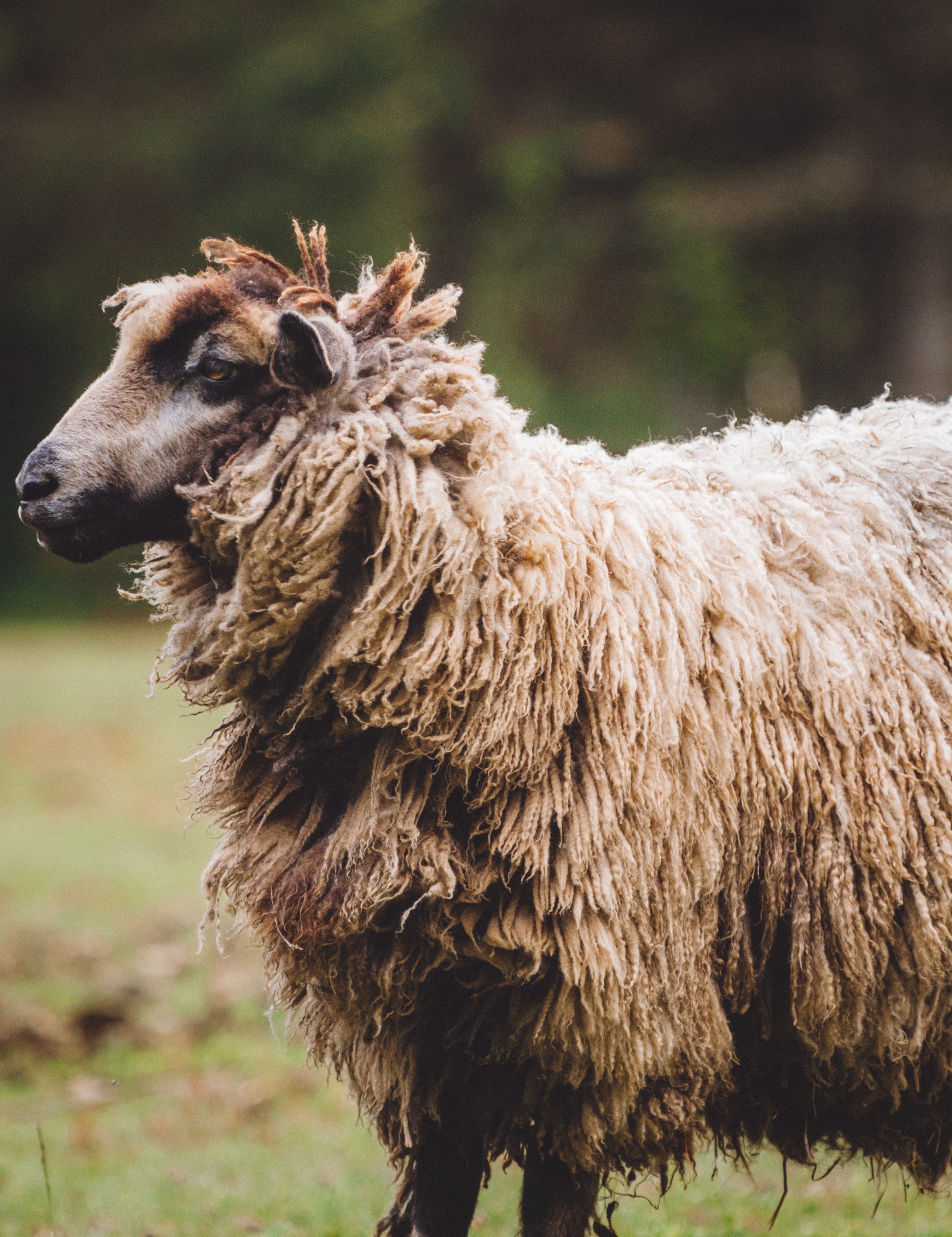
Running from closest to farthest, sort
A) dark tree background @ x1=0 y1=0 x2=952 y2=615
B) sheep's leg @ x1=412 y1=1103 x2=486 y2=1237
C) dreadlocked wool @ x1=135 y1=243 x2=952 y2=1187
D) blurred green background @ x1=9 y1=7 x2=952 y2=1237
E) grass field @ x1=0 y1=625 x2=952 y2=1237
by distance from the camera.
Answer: dreadlocked wool @ x1=135 y1=243 x2=952 y2=1187
sheep's leg @ x1=412 y1=1103 x2=486 y2=1237
grass field @ x1=0 y1=625 x2=952 y2=1237
blurred green background @ x1=9 y1=7 x2=952 y2=1237
dark tree background @ x1=0 y1=0 x2=952 y2=615

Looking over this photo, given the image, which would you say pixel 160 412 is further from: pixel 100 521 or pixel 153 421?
pixel 100 521

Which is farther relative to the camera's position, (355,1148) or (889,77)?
(889,77)

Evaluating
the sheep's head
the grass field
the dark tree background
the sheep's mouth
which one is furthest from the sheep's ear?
the dark tree background

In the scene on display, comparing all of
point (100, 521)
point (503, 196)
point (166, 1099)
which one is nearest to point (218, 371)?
point (100, 521)

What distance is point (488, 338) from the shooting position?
79.5 feet

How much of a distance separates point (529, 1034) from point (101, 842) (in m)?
7.74

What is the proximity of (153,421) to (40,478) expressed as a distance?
290 mm

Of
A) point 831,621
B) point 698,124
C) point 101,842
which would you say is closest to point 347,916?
point 831,621

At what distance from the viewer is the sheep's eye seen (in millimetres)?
3131

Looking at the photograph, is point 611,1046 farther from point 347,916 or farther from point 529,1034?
point 347,916

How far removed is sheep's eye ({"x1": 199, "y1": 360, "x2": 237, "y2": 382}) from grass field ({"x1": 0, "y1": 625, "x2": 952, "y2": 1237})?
167 cm

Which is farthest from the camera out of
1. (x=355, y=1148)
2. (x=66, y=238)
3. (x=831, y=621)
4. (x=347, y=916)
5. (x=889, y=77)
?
(x=66, y=238)

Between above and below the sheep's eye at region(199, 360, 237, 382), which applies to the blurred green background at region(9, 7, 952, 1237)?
above

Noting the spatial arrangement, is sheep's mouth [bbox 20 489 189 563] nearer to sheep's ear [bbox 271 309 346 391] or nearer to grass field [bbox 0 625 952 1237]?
sheep's ear [bbox 271 309 346 391]
